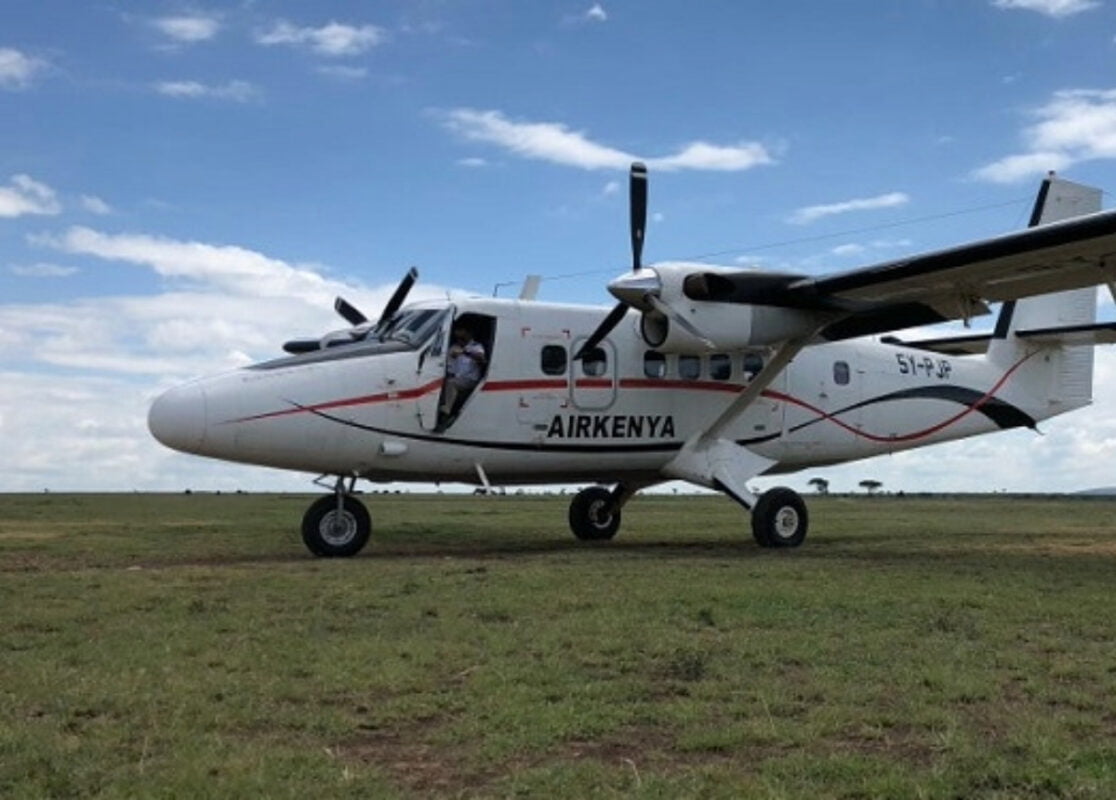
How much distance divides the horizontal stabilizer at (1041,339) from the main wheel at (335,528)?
34.7ft

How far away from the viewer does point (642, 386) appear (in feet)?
56.5

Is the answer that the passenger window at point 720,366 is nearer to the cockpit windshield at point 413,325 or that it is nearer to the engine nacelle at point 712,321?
the engine nacelle at point 712,321

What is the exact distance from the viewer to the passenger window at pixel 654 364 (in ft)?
56.6

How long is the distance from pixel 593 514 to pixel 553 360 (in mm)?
4161

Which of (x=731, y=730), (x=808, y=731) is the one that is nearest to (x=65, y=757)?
Answer: (x=731, y=730)

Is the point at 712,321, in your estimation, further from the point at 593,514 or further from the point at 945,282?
the point at 593,514

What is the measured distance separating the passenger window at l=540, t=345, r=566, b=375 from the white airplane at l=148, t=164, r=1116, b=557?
0.03m

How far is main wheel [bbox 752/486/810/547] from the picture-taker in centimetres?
1681

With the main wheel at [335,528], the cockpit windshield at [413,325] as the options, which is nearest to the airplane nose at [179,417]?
the main wheel at [335,528]

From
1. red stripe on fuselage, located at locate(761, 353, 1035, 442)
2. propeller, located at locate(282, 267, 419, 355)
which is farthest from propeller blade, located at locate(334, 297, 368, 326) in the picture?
red stripe on fuselage, located at locate(761, 353, 1035, 442)

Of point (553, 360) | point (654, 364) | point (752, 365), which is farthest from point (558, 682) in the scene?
point (752, 365)

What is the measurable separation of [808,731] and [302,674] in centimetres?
295

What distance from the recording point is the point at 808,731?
511 cm

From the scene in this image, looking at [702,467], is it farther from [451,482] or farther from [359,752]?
[359,752]
